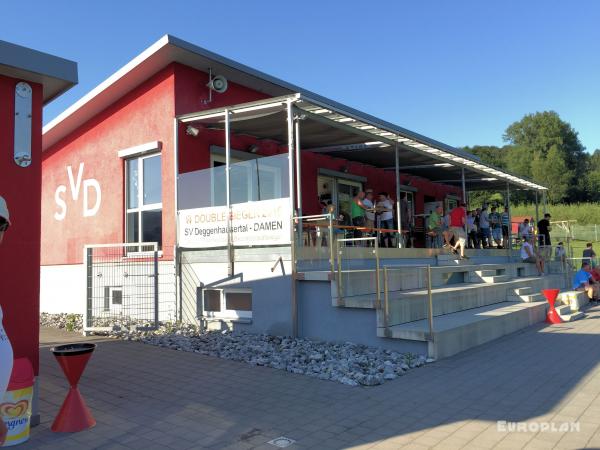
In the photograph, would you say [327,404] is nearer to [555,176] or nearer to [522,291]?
[522,291]

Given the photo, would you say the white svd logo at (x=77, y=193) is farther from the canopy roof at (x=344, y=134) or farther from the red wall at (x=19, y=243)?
the red wall at (x=19, y=243)

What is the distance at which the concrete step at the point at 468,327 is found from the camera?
274 inches

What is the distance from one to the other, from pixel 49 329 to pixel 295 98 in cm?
742

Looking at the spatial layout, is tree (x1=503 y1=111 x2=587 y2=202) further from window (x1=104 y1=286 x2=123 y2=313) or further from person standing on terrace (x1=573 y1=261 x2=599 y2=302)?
window (x1=104 y1=286 x2=123 y2=313)

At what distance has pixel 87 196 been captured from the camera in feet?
43.0

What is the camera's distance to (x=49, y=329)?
1095 cm

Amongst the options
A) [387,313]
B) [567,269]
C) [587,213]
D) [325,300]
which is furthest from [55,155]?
[587,213]

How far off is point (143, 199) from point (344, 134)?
4869 millimetres

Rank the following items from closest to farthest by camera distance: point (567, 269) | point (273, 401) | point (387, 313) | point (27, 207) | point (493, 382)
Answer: point (27, 207), point (273, 401), point (493, 382), point (387, 313), point (567, 269)

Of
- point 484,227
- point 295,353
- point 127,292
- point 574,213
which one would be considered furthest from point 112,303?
point 574,213

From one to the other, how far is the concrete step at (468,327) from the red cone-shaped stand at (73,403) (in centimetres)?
411

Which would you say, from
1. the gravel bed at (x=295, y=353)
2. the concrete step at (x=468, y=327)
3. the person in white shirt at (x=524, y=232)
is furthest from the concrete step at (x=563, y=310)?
the person in white shirt at (x=524, y=232)

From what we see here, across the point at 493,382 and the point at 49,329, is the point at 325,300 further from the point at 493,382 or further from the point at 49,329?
the point at 49,329

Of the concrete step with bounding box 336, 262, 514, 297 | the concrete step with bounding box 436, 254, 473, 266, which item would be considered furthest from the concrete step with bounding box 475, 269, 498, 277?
the concrete step with bounding box 436, 254, 473, 266
